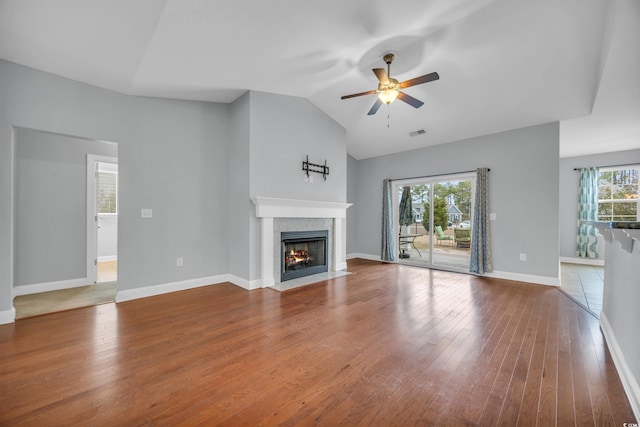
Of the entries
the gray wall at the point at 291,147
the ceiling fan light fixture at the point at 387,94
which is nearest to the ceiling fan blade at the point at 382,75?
the ceiling fan light fixture at the point at 387,94

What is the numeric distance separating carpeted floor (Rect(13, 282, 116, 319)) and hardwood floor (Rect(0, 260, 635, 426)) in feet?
0.87

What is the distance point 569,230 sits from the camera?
652cm

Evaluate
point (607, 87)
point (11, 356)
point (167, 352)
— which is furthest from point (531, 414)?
point (607, 87)

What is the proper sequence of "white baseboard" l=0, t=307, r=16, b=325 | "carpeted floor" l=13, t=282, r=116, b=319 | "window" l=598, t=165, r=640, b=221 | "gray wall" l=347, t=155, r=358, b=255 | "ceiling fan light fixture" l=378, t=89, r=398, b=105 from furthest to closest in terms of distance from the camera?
"gray wall" l=347, t=155, r=358, b=255
"window" l=598, t=165, r=640, b=221
"ceiling fan light fixture" l=378, t=89, r=398, b=105
"carpeted floor" l=13, t=282, r=116, b=319
"white baseboard" l=0, t=307, r=16, b=325

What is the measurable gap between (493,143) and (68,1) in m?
5.99

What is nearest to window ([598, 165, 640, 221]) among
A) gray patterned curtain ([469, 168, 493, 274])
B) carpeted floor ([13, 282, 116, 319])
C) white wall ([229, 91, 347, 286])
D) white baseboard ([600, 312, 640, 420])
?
gray patterned curtain ([469, 168, 493, 274])

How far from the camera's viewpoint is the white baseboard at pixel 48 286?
3.55 metres

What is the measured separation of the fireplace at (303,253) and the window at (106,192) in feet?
14.2

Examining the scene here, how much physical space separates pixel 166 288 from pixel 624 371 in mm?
4738

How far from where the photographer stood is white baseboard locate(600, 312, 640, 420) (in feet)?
5.15

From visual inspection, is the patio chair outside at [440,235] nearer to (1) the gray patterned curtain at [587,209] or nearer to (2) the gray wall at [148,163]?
(1) the gray patterned curtain at [587,209]

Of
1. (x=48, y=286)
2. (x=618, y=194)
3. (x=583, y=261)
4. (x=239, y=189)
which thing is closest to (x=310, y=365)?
(x=239, y=189)

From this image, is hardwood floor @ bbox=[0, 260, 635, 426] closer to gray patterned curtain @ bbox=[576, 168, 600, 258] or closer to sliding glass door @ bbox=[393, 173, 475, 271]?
sliding glass door @ bbox=[393, 173, 475, 271]

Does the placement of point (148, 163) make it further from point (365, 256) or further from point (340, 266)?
point (365, 256)
